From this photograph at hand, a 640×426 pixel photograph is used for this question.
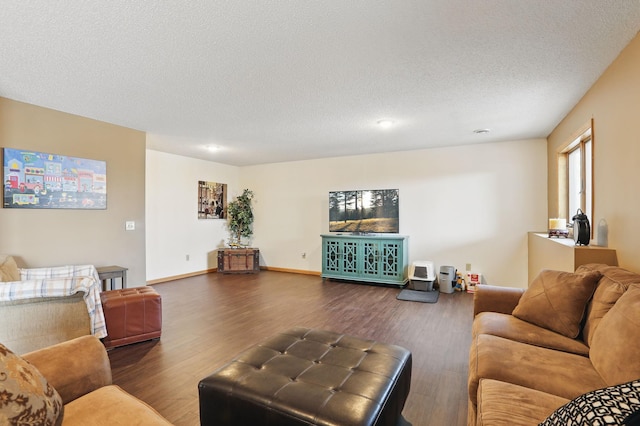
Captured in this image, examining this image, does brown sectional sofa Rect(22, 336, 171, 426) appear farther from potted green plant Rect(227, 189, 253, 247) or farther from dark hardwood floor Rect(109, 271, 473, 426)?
potted green plant Rect(227, 189, 253, 247)

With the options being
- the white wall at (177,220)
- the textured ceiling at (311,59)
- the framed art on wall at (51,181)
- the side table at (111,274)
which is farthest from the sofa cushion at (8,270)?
the white wall at (177,220)

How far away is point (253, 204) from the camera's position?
717 cm

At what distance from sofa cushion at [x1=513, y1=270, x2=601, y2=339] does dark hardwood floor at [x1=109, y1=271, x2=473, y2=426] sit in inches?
27.7

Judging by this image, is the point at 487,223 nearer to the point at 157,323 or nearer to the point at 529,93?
the point at 529,93

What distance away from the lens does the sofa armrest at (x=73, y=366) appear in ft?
4.15

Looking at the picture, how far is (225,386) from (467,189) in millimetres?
4803

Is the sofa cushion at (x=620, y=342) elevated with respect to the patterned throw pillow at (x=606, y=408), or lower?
lower

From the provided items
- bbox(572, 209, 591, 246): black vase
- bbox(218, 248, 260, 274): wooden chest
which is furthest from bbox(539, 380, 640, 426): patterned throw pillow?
bbox(218, 248, 260, 274): wooden chest

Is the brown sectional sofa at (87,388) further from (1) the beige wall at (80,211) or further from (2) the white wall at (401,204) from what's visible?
(2) the white wall at (401,204)

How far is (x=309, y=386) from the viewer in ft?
4.56

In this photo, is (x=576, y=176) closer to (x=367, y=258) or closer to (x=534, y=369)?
(x=367, y=258)

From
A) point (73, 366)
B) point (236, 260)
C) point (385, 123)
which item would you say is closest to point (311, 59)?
point (385, 123)

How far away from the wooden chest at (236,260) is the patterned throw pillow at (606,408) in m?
6.09

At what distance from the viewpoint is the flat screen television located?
5512 millimetres
